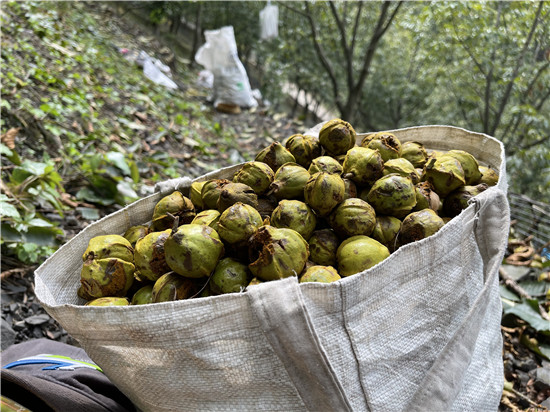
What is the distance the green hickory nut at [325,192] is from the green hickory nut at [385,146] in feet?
1.13

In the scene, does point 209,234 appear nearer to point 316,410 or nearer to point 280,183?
point 280,183

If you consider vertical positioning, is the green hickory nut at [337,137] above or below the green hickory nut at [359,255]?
above

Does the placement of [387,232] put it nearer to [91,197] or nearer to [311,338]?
[311,338]

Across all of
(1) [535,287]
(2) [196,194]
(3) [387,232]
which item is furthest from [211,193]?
(1) [535,287]

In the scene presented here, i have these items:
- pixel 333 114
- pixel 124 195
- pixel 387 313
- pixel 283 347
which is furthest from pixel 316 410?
pixel 333 114

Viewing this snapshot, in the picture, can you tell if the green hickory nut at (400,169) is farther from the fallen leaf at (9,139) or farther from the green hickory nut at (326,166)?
the fallen leaf at (9,139)

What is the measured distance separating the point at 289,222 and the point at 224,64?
701 cm

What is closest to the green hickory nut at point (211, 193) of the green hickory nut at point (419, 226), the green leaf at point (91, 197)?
the green hickory nut at point (419, 226)

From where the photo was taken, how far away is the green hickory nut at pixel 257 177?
1.60 meters

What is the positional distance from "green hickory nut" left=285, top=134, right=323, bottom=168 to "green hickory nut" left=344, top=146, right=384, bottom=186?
0.22 meters

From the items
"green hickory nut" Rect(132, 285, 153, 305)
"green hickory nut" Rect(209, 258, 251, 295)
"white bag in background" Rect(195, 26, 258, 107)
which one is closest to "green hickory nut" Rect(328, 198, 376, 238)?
"green hickory nut" Rect(209, 258, 251, 295)

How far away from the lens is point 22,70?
392 cm

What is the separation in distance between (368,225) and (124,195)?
1.99 meters

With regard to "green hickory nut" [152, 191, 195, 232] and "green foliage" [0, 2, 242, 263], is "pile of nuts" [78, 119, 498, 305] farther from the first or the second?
"green foliage" [0, 2, 242, 263]
